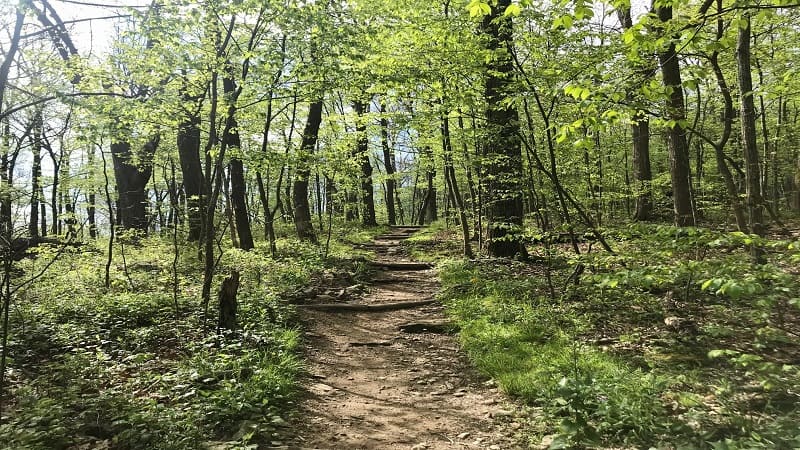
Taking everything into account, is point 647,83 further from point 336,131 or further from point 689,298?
point 336,131

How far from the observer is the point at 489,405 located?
185 inches

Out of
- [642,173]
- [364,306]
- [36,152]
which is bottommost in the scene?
[364,306]

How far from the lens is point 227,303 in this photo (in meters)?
6.35

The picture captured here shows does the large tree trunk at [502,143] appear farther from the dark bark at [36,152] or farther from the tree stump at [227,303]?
the dark bark at [36,152]

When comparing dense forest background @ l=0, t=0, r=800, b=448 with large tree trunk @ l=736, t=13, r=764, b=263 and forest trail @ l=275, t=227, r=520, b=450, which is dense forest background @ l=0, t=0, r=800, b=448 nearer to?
large tree trunk @ l=736, t=13, r=764, b=263

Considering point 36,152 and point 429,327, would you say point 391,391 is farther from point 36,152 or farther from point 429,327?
point 36,152

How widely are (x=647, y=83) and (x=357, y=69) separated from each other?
222 inches

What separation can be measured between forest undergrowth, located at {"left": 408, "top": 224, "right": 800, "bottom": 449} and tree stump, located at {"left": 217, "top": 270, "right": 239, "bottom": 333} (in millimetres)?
3419

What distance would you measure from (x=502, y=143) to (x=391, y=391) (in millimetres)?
5484

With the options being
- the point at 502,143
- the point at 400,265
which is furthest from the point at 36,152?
the point at 502,143

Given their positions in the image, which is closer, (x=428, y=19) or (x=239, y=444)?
(x=239, y=444)

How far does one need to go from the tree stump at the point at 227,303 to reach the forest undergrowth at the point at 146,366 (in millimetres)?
202

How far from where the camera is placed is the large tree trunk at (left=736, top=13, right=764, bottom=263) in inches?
252

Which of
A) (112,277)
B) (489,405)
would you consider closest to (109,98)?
(112,277)
